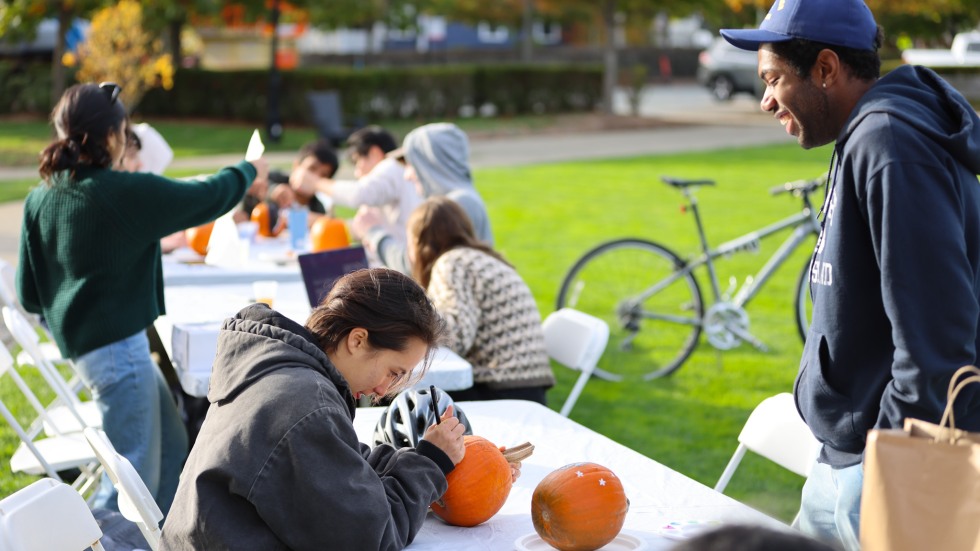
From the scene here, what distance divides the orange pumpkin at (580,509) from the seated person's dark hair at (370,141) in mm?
5129

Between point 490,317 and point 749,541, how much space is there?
3.79 meters

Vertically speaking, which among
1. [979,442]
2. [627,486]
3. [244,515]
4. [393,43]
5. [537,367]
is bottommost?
[393,43]

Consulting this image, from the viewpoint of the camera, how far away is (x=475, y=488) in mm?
2801

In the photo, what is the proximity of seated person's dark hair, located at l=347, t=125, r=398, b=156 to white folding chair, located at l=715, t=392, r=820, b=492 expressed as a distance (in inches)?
173

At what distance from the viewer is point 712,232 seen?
41.4 feet

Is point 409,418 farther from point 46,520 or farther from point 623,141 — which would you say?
point 623,141

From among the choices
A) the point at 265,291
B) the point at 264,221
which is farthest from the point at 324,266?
the point at 264,221

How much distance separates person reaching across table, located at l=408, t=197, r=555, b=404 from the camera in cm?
489

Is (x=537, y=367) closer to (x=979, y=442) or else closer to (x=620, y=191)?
(x=979, y=442)

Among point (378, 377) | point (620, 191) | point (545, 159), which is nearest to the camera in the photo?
point (378, 377)

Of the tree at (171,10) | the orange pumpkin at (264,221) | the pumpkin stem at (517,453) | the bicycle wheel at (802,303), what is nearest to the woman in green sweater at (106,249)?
the pumpkin stem at (517,453)

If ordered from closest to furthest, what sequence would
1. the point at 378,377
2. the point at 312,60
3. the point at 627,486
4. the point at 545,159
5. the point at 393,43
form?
the point at 378,377
the point at 627,486
the point at 545,159
the point at 312,60
the point at 393,43

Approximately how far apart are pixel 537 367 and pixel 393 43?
153 ft

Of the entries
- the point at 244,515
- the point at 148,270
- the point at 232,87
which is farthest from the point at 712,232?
the point at 232,87
